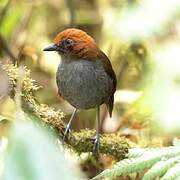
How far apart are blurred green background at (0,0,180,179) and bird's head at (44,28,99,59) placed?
0.45 metres

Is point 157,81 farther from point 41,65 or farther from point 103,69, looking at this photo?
point 41,65

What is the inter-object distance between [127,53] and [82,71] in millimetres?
1755

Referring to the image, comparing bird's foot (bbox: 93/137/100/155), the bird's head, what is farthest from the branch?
bird's foot (bbox: 93/137/100/155)

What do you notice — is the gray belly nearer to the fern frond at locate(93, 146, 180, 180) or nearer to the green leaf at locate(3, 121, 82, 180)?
the fern frond at locate(93, 146, 180, 180)

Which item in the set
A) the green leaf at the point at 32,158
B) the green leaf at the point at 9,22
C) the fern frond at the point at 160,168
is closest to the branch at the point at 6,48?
the green leaf at the point at 9,22

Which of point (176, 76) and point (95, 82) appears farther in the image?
point (176, 76)

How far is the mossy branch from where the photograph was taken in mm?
2262

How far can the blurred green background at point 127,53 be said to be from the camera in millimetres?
3447

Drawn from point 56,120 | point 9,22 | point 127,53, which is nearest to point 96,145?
point 56,120

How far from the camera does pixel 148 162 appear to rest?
1806mm

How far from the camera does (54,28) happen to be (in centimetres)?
659

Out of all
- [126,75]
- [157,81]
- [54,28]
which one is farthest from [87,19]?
[157,81]

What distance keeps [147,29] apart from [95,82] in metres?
0.98

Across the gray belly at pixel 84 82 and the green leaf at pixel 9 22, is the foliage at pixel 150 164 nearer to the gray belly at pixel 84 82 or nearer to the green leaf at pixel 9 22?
the gray belly at pixel 84 82
